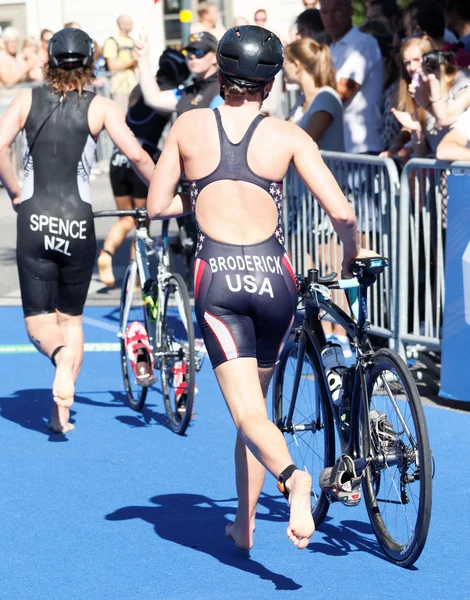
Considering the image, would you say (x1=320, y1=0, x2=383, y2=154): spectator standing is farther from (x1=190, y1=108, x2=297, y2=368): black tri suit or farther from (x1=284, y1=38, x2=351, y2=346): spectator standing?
(x1=190, y1=108, x2=297, y2=368): black tri suit

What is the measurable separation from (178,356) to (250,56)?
2734 mm

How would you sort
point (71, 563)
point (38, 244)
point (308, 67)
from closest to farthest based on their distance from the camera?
point (71, 563) < point (38, 244) < point (308, 67)

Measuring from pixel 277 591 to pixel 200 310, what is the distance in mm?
1087

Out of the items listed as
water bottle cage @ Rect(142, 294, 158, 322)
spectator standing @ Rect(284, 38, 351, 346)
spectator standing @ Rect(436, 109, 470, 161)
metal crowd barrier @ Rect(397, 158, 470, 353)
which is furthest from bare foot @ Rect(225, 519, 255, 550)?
spectator standing @ Rect(284, 38, 351, 346)

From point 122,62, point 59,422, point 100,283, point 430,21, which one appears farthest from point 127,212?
point 122,62

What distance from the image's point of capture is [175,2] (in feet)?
95.0

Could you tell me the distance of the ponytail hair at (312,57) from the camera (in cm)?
855

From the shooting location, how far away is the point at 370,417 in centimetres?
467

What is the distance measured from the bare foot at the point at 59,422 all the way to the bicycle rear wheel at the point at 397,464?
232 cm

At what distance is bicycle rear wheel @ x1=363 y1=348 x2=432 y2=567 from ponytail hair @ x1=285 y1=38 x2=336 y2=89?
4338 millimetres

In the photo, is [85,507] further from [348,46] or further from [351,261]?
[348,46]

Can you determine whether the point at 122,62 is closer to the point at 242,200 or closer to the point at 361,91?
the point at 361,91

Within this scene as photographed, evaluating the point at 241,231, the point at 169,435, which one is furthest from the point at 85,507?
the point at 241,231

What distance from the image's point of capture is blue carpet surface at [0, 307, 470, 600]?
4.62 meters
